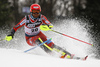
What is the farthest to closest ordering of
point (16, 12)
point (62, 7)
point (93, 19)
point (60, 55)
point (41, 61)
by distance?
point (16, 12) → point (62, 7) → point (93, 19) → point (60, 55) → point (41, 61)

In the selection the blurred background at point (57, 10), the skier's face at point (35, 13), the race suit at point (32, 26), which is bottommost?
the blurred background at point (57, 10)

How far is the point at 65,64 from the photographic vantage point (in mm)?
3844

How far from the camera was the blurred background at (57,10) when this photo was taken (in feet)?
76.6

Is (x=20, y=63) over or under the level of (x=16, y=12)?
over

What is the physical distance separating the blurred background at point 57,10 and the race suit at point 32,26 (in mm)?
14988

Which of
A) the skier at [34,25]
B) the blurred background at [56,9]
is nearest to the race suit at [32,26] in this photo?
the skier at [34,25]

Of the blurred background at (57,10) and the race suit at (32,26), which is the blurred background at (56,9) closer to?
the blurred background at (57,10)

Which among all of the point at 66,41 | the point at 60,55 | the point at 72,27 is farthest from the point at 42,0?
the point at 60,55

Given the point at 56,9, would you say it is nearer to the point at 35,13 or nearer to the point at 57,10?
the point at 57,10

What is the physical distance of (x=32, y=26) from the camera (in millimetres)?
5949

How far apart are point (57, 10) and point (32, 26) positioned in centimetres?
2178

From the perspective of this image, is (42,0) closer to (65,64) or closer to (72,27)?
(72,27)

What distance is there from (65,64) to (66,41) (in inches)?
159

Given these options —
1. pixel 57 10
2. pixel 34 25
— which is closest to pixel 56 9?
pixel 57 10
